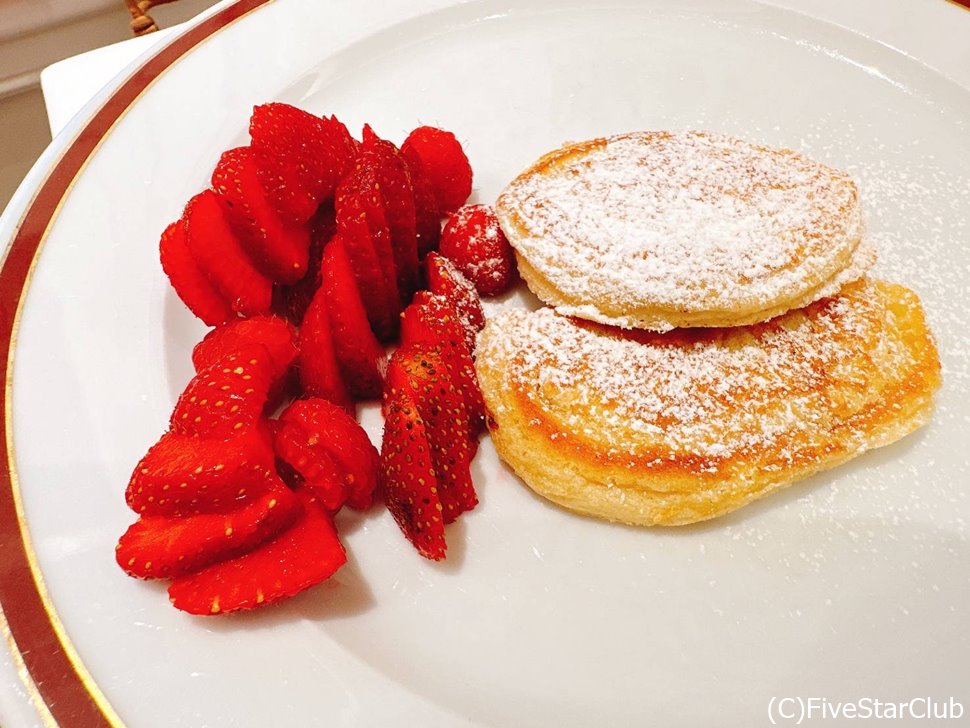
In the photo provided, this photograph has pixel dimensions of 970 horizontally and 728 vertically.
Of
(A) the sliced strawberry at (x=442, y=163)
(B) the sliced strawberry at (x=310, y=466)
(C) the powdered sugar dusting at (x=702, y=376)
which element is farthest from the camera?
(A) the sliced strawberry at (x=442, y=163)

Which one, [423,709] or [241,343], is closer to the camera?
[423,709]

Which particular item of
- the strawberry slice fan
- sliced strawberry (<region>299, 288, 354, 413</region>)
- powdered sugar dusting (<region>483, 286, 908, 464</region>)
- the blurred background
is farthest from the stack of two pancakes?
the blurred background

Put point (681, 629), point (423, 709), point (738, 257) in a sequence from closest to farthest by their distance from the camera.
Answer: point (423, 709)
point (681, 629)
point (738, 257)

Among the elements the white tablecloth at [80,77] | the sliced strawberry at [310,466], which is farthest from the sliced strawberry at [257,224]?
the white tablecloth at [80,77]

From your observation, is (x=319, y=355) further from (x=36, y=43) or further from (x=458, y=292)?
(x=36, y=43)

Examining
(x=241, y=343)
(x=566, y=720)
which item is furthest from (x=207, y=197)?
(x=566, y=720)

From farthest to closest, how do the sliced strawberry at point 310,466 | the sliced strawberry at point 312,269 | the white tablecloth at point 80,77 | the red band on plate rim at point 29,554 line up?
the white tablecloth at point 80,77, the sliced strawberry at point 312,269, the sliced strawberry at point 310,466, the red band on plate rim at point 29,554

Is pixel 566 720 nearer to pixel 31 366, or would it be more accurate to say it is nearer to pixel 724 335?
pixel 724 335

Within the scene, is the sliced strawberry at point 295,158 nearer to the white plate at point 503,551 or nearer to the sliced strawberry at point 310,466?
the white plate at point 503,551
